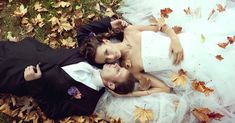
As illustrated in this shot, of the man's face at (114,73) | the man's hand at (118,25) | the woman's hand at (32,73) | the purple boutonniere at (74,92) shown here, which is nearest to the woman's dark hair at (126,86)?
the man's face at (114,73)

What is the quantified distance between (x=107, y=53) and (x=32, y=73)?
590 millimetres

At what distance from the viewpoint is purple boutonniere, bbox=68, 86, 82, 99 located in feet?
10.3

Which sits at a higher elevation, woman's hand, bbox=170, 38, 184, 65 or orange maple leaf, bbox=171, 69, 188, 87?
woman's hand, bbox=170, 38, 184, 65

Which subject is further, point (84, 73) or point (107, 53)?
point (84, 73)

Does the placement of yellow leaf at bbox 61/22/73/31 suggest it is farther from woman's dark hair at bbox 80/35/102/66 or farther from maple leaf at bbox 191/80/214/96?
maple leaf at bbox 191/80/214/96

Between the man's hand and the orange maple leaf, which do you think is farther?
the man's hand

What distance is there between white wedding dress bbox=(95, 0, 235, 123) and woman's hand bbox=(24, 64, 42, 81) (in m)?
0.57

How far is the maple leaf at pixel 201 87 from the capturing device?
3158 mm

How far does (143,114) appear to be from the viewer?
312 centimetres

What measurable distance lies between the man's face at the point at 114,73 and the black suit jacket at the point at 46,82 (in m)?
0.21

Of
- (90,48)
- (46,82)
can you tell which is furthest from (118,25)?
(46,82)

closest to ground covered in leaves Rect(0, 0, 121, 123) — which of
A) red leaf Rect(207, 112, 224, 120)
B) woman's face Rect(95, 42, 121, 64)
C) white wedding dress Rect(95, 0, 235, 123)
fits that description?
woman's face Rect(95, 42, 121, 64)

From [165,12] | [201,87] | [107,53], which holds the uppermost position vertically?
[165,12]

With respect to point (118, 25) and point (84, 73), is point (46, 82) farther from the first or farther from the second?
point (118, 25)
